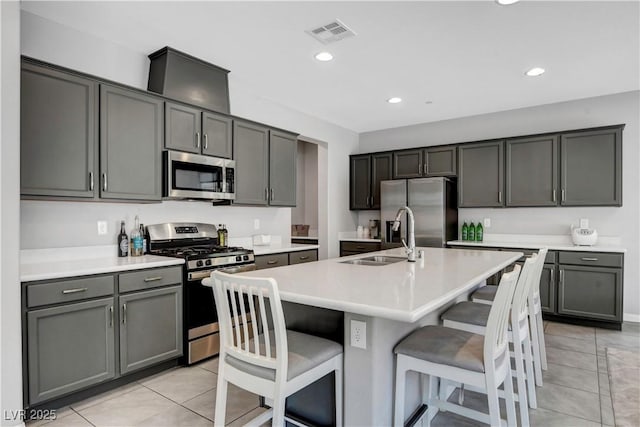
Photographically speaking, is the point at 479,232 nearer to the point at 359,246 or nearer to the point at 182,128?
the point at 359,246

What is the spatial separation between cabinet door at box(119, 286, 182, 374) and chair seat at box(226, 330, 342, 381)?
4.28ft

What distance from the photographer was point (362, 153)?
20.2 ft

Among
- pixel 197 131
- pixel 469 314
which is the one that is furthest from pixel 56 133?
pixel 469 314

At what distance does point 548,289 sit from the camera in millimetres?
4238

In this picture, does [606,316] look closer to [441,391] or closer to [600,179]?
[600,179]

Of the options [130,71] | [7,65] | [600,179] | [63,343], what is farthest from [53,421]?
[600,179]

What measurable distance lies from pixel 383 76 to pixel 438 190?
1.82 metres

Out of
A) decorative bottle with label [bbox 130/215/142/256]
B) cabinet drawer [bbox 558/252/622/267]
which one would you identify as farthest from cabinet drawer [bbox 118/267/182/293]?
cabinet drawer [bbox 558/252/622/267]

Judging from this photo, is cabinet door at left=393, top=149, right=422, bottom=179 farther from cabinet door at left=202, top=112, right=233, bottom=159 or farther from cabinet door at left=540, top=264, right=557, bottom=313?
cabinet door at left=202, top=112, right=233, bottom=159

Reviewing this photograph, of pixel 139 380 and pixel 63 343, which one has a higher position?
pixel 63 343

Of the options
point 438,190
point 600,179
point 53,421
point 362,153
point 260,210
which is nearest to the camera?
point 53,421

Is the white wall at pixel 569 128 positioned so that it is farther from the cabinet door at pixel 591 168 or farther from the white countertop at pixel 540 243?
the cabinet door at pixel 591 168

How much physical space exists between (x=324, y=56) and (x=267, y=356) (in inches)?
105

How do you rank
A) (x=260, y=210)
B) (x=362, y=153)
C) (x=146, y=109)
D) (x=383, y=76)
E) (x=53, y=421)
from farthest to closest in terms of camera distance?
(x=362, y=153), (x=260, y=210), (x=383, y=76), (x=146, y=109), (x=53, y=421)
